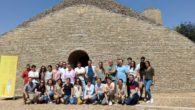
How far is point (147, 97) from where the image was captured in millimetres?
11742

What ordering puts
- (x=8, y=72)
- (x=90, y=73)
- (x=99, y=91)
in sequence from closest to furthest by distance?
(x=99, y=91) < (x=90, y=73) < (x=8, y=72)

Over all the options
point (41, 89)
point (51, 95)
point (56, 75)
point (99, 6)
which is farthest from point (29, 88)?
point (99, 6)

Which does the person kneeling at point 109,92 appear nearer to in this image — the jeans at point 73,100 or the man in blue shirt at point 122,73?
the man in blue shirt at point 122,73

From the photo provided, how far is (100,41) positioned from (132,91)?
19.8 feet

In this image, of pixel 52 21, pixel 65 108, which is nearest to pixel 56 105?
pixel 65 108

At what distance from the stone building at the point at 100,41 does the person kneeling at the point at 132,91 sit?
15.4 ft

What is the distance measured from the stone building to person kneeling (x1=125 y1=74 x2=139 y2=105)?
4.70m

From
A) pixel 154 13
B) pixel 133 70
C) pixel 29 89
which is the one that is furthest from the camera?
pixel 154 13

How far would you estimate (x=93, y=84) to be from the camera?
38.5 feet

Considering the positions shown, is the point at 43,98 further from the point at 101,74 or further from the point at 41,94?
the point at 101,74

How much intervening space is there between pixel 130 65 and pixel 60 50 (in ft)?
20.3

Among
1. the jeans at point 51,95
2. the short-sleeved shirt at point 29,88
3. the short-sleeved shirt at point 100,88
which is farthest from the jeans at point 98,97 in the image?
the short-sleeved shirt at point 29,88

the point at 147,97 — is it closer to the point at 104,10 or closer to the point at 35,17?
the point at 104,10

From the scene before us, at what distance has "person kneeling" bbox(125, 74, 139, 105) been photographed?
10898 mm
